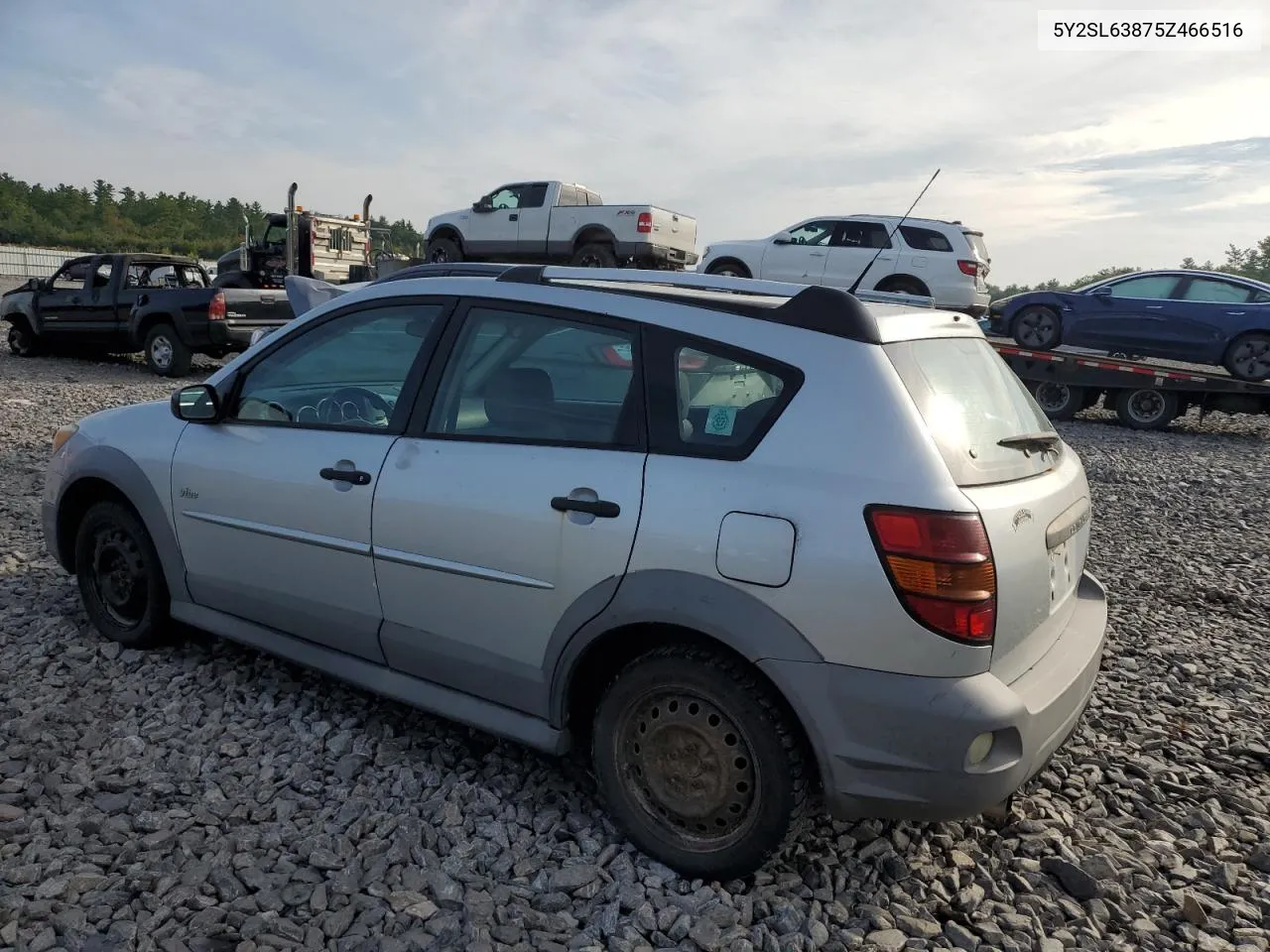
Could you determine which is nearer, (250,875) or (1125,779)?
(250,875)

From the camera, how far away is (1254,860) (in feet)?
9.30

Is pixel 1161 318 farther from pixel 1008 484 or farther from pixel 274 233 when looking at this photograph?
pixel 274 233

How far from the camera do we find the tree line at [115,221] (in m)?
67.2

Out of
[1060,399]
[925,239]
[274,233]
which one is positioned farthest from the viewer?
[274,233]

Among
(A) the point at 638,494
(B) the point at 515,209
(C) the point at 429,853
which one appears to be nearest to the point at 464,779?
(C) the point at 429,853

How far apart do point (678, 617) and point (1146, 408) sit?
1314 centimetres

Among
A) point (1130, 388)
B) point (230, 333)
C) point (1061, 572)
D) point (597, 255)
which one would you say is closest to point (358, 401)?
point (1061, 572)

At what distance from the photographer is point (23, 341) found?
49.6 ft

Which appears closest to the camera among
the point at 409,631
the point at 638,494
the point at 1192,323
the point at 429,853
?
the point at 638,494

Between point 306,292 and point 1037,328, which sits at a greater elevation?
point 1037,328

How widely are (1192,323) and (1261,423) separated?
390 centimetres

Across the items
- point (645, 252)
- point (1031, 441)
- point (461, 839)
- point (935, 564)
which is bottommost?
point (461, 839)

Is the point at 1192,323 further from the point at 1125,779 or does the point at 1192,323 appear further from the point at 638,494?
the point at 638,494

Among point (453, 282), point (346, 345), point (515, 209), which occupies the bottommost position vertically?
point (346, 345)
